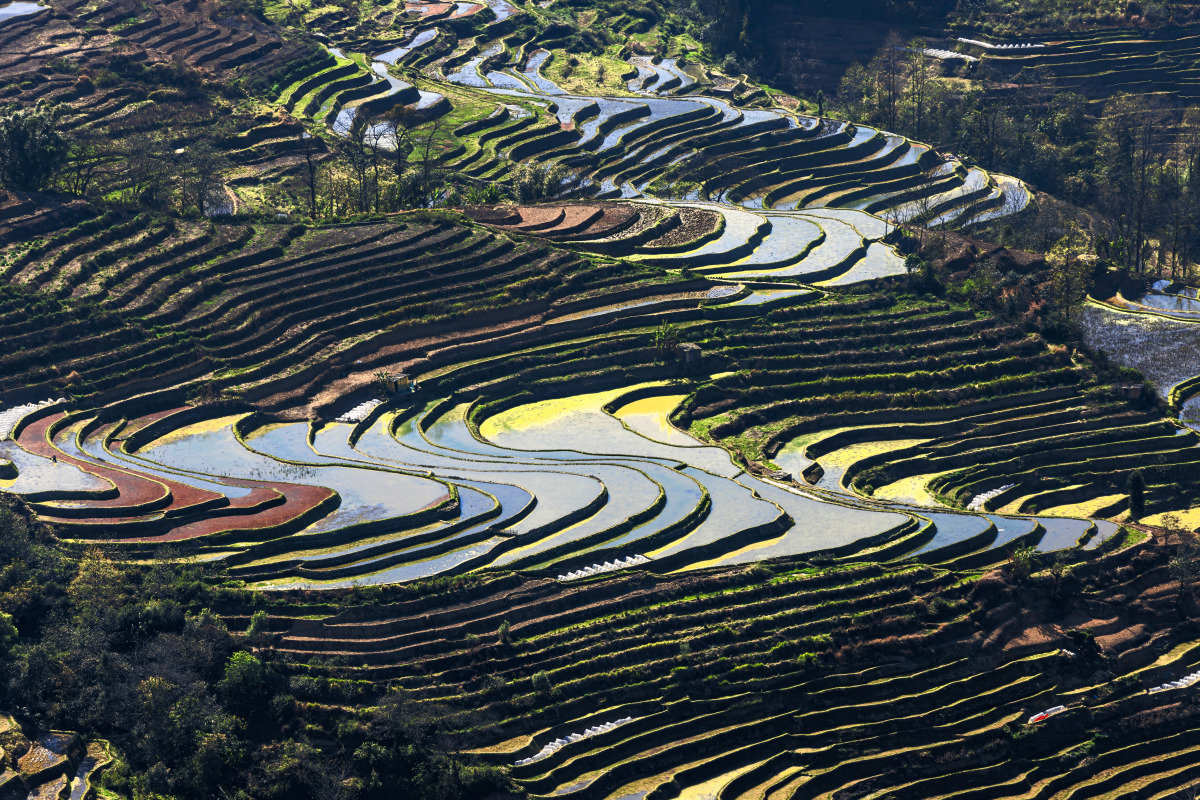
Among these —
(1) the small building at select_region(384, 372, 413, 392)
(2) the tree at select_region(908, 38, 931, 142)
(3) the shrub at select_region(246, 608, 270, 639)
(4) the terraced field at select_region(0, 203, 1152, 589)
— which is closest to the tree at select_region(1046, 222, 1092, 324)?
(4) the terraced field at select_region(0, 203, 1152, 589)

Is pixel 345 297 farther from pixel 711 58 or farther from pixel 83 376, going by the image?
pixel 711 58

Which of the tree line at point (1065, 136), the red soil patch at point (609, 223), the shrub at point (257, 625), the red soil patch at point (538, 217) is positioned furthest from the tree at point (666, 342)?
the tree line at point (1065, 136)

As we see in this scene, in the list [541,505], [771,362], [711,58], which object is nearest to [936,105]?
[711,58]

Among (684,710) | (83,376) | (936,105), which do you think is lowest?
(684,710)

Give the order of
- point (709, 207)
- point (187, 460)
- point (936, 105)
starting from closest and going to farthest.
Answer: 1. point (187, 460)
2. point (709, 207)
3. point (936, 105)

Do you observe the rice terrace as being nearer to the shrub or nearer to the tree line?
the tree line

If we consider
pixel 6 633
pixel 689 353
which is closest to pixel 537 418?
pixel 689 353
